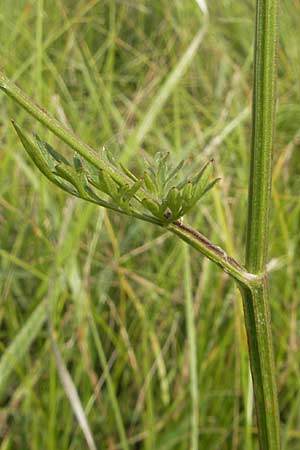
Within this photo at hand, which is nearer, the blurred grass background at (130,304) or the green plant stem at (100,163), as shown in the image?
the green plant stem at (100,163)

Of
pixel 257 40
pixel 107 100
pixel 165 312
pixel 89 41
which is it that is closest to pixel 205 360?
pixel 165 312

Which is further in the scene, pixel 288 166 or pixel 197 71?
pixel 197 71

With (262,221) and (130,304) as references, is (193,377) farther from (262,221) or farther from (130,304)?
(262,221)

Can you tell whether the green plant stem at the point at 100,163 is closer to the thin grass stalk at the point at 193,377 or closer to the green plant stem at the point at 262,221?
the green plant stem at the point at 262,221

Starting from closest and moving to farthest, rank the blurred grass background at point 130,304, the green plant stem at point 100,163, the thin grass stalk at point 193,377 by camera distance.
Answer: the green plant stem at point 100,163
the thin grass stalk at point 193,377
the blurred grass background at point 130,304

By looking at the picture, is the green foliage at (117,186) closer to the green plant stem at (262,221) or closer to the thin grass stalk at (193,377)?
the green plant stem at (262,221)

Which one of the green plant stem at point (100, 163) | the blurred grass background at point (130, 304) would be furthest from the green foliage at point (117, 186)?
the blurred grass background at point (130, 304)

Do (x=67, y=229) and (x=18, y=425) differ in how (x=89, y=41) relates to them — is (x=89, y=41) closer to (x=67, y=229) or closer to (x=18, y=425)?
(x=67, y=229)

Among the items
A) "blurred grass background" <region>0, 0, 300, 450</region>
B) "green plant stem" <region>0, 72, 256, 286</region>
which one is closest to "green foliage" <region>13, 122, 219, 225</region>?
"green plant stem" <region>0, 72, 256, 286</region>

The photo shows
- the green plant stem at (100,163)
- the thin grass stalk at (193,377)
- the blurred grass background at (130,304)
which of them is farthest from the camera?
the blurred grass background at (130,304)

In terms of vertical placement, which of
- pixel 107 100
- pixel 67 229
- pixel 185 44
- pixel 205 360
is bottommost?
pixel 205 360
